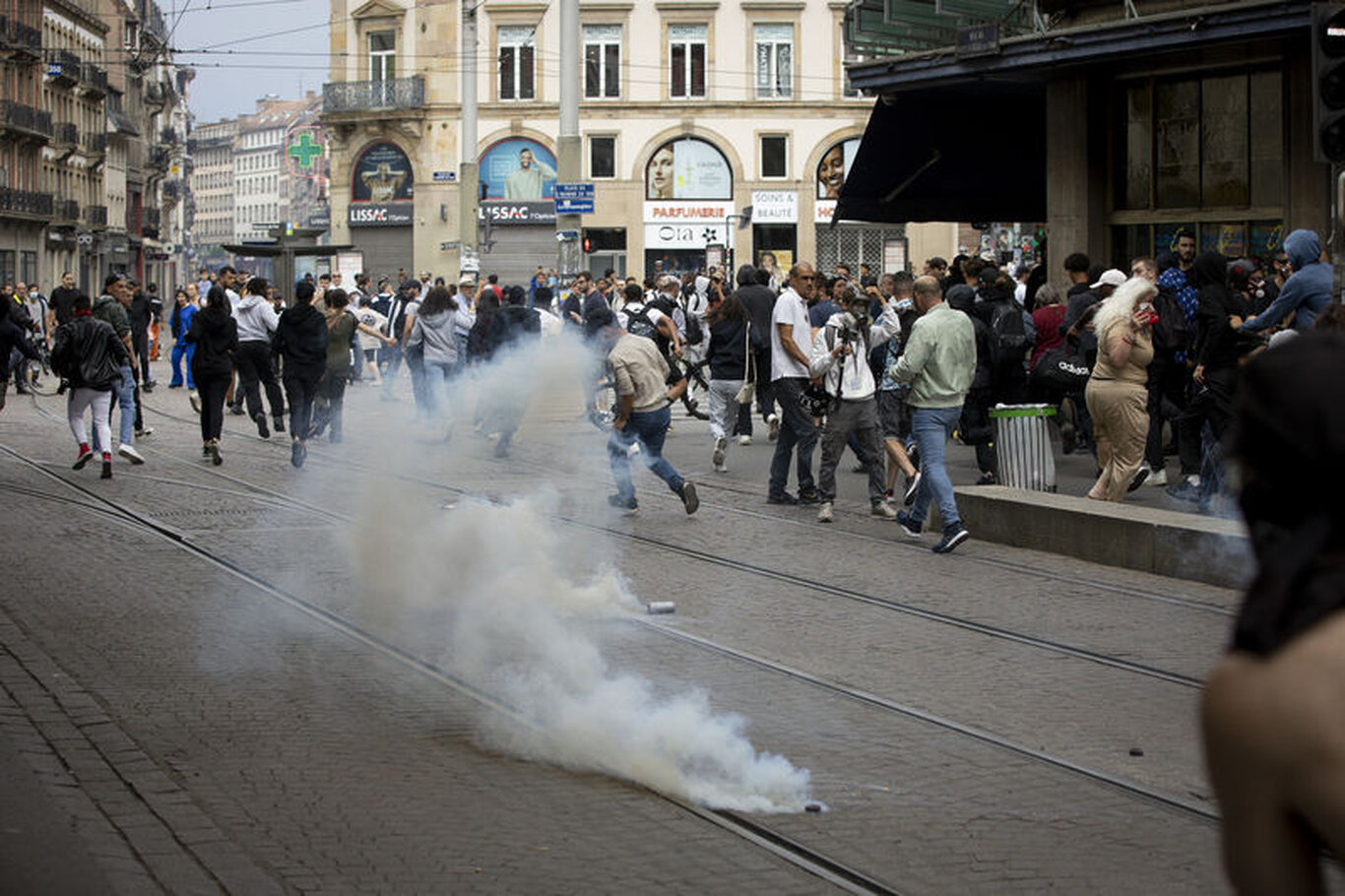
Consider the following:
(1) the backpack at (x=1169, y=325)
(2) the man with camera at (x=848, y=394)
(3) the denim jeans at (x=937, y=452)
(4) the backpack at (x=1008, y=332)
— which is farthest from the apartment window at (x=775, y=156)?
(3) the denim jeans at (x=937, y=452)

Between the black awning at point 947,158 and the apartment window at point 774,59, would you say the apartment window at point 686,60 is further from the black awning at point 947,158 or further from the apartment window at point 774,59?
the black awning at point 947,158

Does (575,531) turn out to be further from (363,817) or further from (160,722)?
(363,817)

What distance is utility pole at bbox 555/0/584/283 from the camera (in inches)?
1161

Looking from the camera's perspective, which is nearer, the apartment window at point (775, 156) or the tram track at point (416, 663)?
the tram track at point (416, 663)

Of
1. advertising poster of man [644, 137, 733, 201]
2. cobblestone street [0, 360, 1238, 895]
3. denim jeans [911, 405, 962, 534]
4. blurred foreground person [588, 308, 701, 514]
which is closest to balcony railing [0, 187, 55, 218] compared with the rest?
advertising poster of man [644, 137, 733, 201]

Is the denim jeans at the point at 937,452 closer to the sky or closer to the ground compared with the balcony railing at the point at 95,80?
closer to the ground

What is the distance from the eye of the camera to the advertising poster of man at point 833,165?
58438 millimetres

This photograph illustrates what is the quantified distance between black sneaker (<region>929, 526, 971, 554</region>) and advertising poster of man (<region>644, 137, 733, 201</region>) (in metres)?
46.8

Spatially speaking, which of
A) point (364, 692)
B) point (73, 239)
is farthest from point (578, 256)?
point (73, 239)

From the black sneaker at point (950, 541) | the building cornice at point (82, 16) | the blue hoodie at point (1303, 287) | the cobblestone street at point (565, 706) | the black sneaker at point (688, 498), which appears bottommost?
the cobblestone street at point (565, 706)

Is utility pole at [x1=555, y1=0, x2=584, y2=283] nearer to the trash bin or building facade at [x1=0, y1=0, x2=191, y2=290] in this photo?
the trash bin

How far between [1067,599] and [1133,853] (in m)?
5.06

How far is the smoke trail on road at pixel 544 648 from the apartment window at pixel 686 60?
4826 cm

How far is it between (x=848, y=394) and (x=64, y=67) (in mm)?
67390
